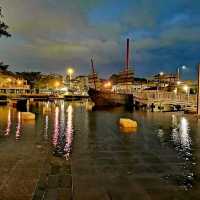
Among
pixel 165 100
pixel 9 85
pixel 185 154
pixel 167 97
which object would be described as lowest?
pixel 185 154

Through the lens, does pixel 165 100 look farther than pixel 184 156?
Yes

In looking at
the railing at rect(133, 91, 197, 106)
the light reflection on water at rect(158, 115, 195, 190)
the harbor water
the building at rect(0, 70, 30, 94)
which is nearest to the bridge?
the railing at rect(133, 91, 197, 106)

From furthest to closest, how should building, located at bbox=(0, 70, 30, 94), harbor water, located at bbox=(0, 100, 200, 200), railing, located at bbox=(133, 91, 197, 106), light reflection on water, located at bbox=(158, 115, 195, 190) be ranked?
building, located at bbox=(0, 70, 30, 94)
railing, located at bbox=(133, 91, 197, 106)
light reflection on water, located at bbox=(158, 115, 195, 190)
harbor water, located at bbox=(0, 100, 200, 200)

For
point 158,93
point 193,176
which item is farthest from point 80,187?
point 158,93

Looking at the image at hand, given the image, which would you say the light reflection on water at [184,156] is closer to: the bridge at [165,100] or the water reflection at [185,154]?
the water reflection at [185,154]

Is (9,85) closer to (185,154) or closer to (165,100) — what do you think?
(165,100)

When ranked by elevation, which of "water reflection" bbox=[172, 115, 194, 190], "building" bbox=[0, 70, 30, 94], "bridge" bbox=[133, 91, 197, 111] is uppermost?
"building" bbox=[0, 70, 30, 94]

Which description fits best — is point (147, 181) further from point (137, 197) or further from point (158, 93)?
point (158, 93)

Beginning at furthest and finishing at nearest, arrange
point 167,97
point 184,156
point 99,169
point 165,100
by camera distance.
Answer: point 165,100 → point 167,97 → point 184,156 → point 99,169

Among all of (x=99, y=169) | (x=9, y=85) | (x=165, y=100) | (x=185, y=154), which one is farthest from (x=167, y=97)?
(x=9, y=85)

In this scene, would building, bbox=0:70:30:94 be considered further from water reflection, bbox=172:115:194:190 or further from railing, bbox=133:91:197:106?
water reflection, bbox=172:115:194:190

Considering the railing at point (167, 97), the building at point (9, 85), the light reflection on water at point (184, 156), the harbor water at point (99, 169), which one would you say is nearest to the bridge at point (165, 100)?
the railing at point (167, 97)

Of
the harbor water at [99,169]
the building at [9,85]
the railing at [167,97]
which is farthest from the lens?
the building at [9,85]

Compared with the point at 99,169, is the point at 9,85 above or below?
above
